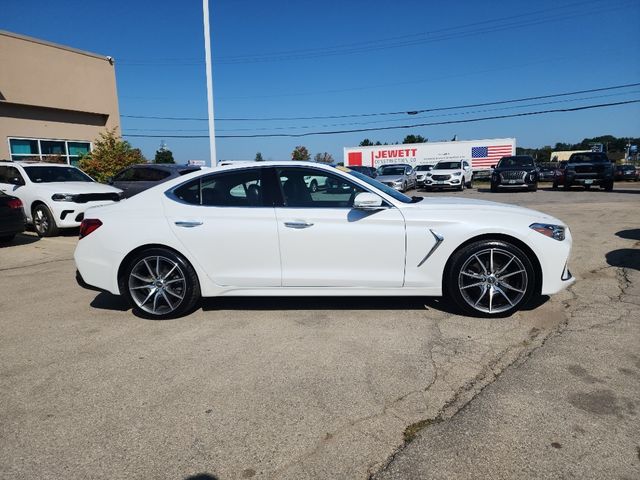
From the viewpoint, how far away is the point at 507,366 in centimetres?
334

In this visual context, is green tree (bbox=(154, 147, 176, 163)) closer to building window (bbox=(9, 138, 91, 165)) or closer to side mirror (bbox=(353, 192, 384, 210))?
building window (bbox=(9, 138, 91, 165))

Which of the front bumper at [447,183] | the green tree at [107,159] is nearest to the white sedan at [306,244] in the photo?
the green tree at [107,159]

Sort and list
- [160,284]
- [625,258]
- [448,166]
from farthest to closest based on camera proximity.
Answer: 1. [448,166]
2. [625,258]
3. [160,284]

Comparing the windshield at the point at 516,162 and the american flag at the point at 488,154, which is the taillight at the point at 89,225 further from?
the american flag at the point at 488,154

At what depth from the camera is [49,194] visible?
991 cm

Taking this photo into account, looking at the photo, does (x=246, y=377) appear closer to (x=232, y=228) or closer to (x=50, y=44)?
(x=232, y=228)

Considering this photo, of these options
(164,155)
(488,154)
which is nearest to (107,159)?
(488,154)

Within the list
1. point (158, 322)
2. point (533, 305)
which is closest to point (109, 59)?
point (158, 322)

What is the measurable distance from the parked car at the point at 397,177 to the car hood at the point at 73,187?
512 inches

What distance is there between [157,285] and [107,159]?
1669cm

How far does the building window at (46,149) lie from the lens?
61.4 feet

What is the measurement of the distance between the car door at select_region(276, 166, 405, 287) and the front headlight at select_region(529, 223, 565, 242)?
1.25 metres

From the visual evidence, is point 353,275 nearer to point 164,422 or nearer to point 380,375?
point 380,375

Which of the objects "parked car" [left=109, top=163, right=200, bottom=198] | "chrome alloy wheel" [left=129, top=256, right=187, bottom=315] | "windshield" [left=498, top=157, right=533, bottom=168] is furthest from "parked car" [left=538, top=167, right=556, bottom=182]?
"chrome alloy wheel" [left=129, top=256, right=187, bottom=315]
